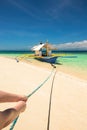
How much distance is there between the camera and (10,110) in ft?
3.51

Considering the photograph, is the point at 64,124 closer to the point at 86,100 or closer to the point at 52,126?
the point at 52,126

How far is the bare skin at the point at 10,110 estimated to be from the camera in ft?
3.23

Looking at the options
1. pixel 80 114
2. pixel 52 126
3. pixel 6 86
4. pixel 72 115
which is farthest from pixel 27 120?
pixel 6 86

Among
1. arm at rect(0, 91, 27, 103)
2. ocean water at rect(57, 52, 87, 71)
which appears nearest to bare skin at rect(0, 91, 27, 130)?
arm at rect(0, 91, 27, 103)

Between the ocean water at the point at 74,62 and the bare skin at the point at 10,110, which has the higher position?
the bare skin at the point at 10,110

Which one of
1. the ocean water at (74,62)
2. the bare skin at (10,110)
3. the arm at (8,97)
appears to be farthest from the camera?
the ocean water at (74,62)

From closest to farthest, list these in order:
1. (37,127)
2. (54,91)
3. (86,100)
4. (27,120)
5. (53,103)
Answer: (37,127)
(27,120)
(53,103)
(86,100)
(54,91)

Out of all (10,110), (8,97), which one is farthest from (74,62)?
(10,110)

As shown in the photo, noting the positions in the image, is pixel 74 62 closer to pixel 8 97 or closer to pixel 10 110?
pixel 8 97

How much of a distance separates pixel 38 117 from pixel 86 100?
4.73 ft

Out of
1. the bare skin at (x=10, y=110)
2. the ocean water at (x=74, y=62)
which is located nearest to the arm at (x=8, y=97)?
the bare skin at (x=10, y=110)

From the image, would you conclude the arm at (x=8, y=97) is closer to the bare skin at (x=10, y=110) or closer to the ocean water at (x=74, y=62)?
the bare skin at (x=10, y=110)

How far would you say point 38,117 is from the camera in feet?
8.36

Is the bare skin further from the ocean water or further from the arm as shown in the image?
the ocean water
